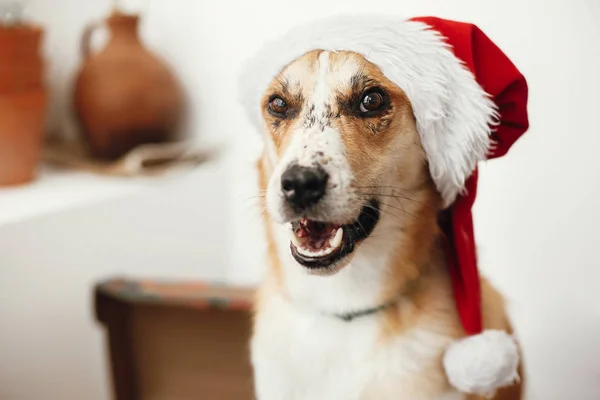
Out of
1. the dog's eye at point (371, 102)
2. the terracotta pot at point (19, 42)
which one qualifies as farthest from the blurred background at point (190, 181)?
the dog's eye at point (371, 102)

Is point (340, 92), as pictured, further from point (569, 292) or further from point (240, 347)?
point (240, 347)

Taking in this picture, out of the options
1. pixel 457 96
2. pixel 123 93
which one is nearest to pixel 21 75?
pixel 123 93

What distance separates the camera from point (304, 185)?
2.51 feet

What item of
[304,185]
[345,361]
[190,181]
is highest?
[304,185]

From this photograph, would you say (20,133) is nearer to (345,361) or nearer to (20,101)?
(20,101)

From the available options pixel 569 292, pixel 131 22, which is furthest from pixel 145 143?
pixel 569 292

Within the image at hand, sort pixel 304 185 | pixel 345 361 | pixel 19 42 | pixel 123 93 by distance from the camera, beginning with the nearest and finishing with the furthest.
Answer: pixel 304 185 → pixel 345 361 → pixel 19 42 → pixel 123 93

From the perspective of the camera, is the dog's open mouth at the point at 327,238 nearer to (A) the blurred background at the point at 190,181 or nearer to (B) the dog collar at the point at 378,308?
(B) the dog collar at the point at 378,308

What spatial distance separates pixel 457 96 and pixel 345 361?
42cm

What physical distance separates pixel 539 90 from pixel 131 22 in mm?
1069

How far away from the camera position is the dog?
2.66ft

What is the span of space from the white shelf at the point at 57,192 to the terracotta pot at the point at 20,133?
4 centimetres

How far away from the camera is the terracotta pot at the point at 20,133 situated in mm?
1478

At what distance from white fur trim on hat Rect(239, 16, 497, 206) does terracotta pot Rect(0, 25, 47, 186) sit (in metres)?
0.91
